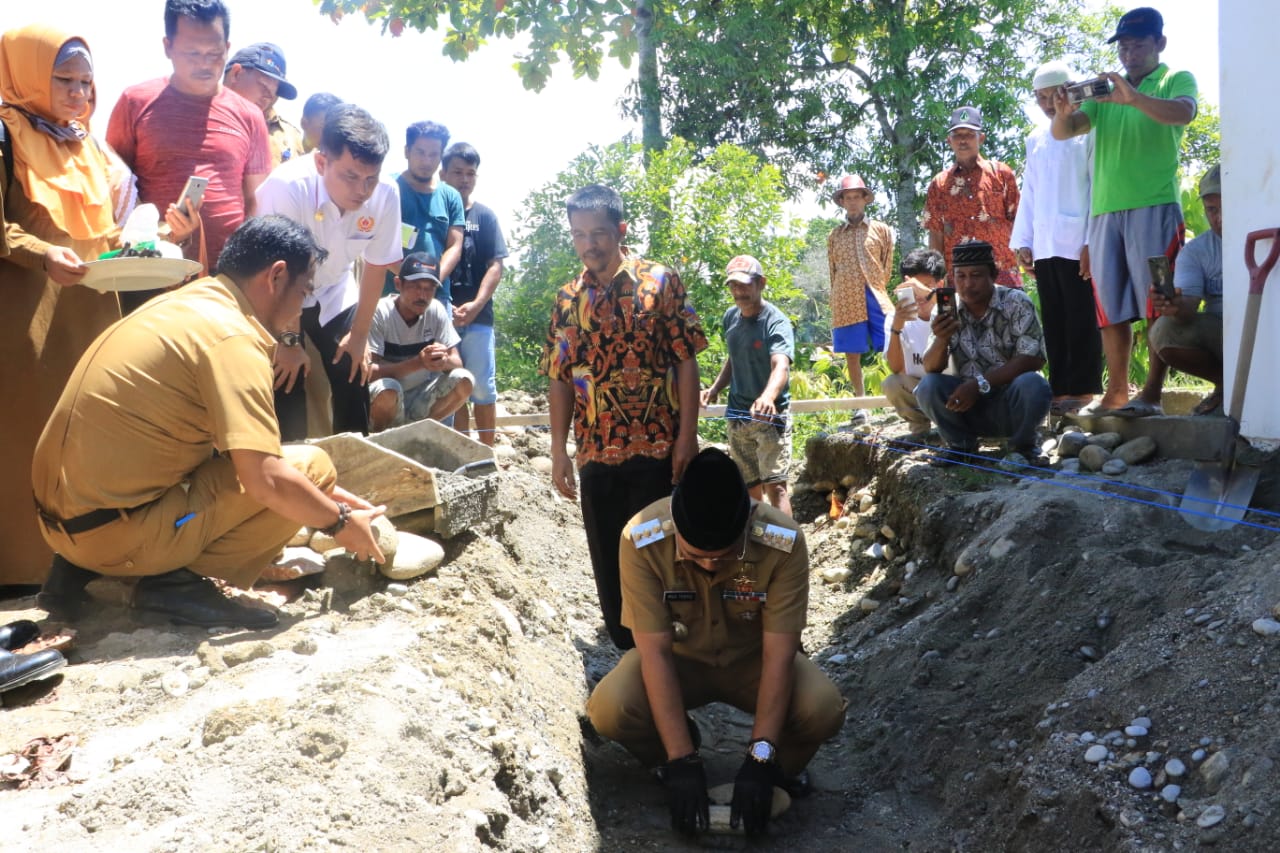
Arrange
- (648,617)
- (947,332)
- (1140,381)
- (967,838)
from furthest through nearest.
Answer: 1. (1140,381)
2. (947,332)
3. (648,617)
4. (967,838)

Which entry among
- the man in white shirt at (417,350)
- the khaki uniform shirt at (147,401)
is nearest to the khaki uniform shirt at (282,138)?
the man in white shirt at (417,350)

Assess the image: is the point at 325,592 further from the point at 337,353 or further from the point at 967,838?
the point at 967,838

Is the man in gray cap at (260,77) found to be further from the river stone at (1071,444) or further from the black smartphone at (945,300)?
the river stone at (1071,444)

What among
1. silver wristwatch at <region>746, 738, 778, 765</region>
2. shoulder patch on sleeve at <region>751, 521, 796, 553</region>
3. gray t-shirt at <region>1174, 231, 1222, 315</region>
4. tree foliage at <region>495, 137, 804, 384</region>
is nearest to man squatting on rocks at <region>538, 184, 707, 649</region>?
shoulder patch on sleeve at <region>751, 521, 796, 553</region>

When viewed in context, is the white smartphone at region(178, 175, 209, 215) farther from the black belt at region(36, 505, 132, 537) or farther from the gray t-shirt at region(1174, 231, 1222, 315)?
the gray t-shirt at region(1174, 231, 1222, 315)

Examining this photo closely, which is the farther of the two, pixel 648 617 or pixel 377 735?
pixel 648 617

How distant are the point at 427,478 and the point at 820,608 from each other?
2740 mm

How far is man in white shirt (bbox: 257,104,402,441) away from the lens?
4645mm

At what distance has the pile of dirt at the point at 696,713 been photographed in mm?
2812

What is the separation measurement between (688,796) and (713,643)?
592mm

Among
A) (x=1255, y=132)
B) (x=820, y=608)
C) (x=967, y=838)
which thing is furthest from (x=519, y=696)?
(x=1255, y=132)

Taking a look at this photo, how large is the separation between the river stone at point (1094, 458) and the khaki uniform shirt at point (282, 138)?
170 inches

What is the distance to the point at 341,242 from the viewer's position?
498 centimetres

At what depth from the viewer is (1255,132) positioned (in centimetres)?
493
